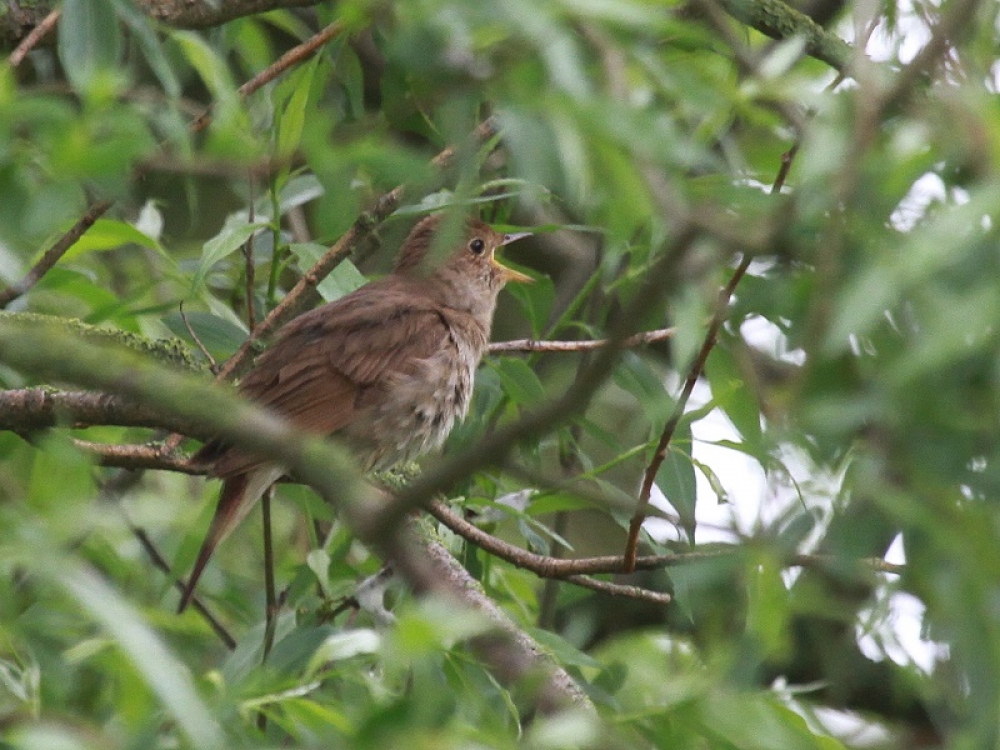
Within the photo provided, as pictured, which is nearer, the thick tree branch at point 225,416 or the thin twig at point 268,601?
the thick tree branch at point 225,416

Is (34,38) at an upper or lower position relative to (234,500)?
upper

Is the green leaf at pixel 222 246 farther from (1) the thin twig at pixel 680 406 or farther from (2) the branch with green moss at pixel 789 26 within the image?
(2) the branch with green moss at pixel 789 26

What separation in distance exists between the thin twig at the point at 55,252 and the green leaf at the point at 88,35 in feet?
4.13

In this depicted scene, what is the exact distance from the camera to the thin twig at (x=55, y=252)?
3510 millimetres

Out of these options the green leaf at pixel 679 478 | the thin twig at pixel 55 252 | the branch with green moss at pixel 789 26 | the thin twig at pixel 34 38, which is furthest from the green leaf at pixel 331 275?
the branch with green moss at pixel 789 26

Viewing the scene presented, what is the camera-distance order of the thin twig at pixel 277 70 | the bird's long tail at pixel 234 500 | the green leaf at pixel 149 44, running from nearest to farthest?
the green leaf at pixel 149 44 < the thin twig at pixel 277 70 < the bird's long tail at pixel 234 500

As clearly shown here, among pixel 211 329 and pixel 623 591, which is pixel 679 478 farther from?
pixel 211 329

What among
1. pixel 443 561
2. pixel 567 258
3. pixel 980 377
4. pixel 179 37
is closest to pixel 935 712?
pixel 980 377

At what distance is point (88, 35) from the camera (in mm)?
2254

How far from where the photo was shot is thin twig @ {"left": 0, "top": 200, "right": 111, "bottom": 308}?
3.51 metres

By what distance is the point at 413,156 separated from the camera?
5.89 feet

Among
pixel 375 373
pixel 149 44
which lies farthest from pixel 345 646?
pixel 375 373

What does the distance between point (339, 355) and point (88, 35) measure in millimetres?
2299

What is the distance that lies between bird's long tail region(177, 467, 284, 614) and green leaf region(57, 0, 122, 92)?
1.81 metres
